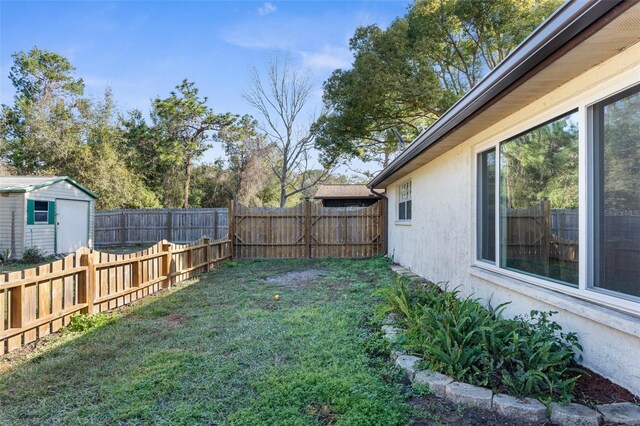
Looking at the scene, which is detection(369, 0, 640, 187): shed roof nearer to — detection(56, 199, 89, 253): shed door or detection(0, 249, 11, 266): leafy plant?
detection(0, 249, 11, 266): leafy plant

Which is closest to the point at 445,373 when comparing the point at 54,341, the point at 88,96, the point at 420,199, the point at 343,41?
the point at 54,341

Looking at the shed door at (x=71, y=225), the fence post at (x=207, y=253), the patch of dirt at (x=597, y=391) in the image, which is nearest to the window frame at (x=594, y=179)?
the patch of dirt at (x=597, y=391)

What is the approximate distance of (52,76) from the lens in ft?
73.1

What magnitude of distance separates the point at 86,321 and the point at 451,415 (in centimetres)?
420

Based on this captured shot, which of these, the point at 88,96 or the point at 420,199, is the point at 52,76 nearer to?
the point at 88,96

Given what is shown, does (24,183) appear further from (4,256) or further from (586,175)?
(586,175)

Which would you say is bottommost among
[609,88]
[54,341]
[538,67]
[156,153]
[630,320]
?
[54,341]

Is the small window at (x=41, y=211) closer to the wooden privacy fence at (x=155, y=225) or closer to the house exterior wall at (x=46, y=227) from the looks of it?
the house exterior wall at (x=46, y=227)

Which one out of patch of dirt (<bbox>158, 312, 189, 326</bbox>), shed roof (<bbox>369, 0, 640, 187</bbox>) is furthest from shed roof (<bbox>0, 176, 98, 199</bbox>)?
shed roof (<bbox>369, 0, 640, 187</bbox>)

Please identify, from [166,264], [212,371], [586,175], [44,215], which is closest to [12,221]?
[44,215]

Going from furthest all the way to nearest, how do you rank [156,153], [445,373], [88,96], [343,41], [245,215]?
1. [156,153]
2. [88,96]
3. [343,41]
4. [245,215]
5. [445,373]

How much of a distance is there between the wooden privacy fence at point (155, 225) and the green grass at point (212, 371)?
37.7 ft

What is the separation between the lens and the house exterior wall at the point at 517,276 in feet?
7.56

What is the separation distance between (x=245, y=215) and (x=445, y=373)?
9.52 m
